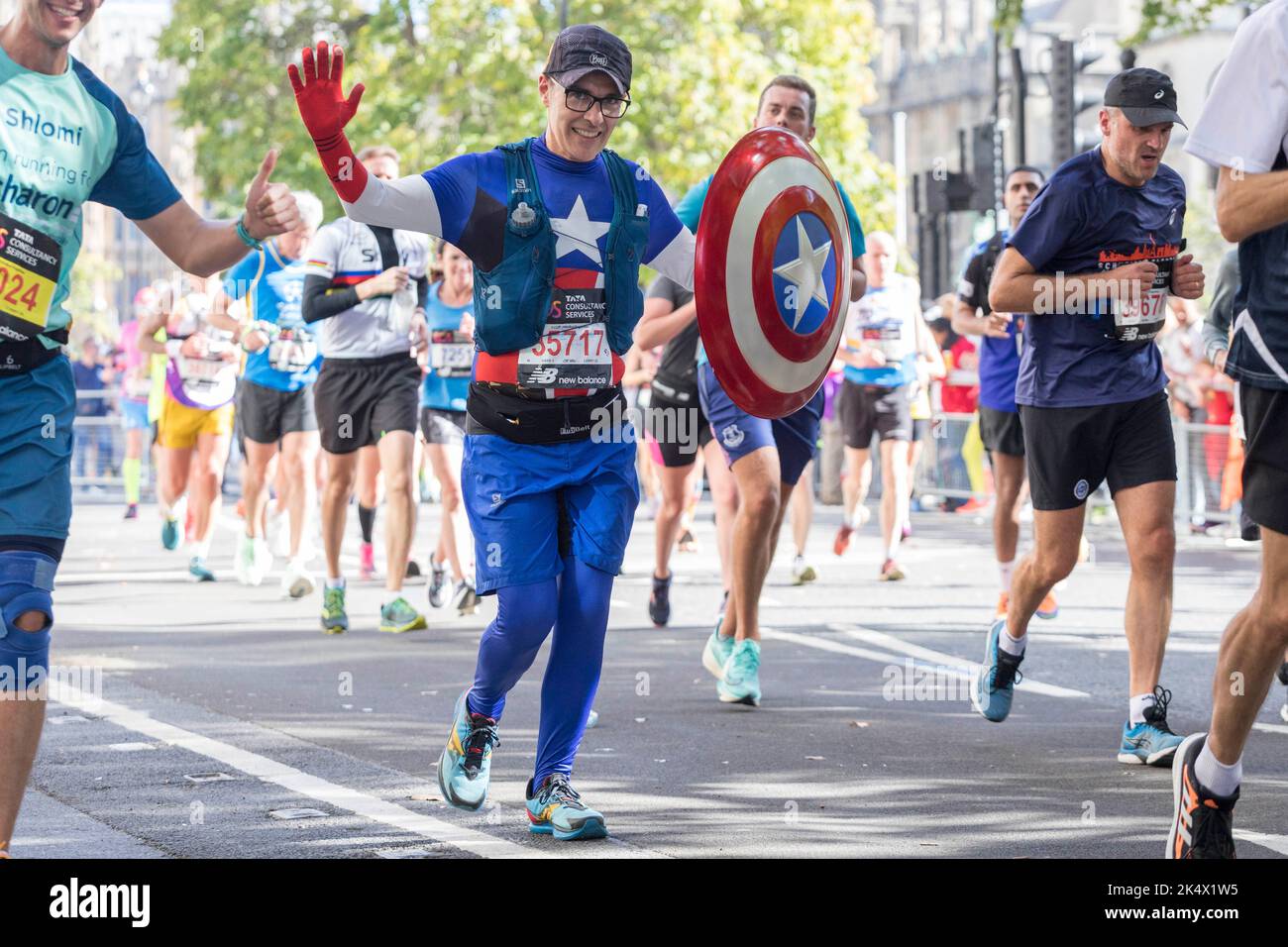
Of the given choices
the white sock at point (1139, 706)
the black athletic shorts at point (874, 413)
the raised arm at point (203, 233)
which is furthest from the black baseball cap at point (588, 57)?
the black athletic shorts at point (874, 413)

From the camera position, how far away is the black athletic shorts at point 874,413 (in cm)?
1453

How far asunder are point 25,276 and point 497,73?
1074 inches

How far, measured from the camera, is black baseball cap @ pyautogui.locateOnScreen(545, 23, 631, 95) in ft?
18.7

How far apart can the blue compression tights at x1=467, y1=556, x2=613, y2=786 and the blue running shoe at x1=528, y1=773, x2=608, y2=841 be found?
0.16ft

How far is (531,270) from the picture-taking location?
5781 millimetres

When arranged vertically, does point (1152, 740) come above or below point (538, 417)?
below

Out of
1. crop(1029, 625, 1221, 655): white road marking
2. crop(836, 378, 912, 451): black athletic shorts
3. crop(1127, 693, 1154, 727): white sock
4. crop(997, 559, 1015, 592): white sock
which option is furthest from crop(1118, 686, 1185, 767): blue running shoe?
crop(836, 378, 912, 451): black athletic shorts

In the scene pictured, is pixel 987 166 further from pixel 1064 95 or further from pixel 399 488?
pixel 399 488

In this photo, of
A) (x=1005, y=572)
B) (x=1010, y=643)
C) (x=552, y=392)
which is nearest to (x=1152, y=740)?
(x=1010, y=643)

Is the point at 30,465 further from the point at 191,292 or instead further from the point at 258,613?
the point at 191,292

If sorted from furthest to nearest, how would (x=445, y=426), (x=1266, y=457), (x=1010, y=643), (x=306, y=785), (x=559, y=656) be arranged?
(x=445, y=426), (x=1010, y=643), (x=306, y=785), (x=559, y=656), (x=1266, y=457)
